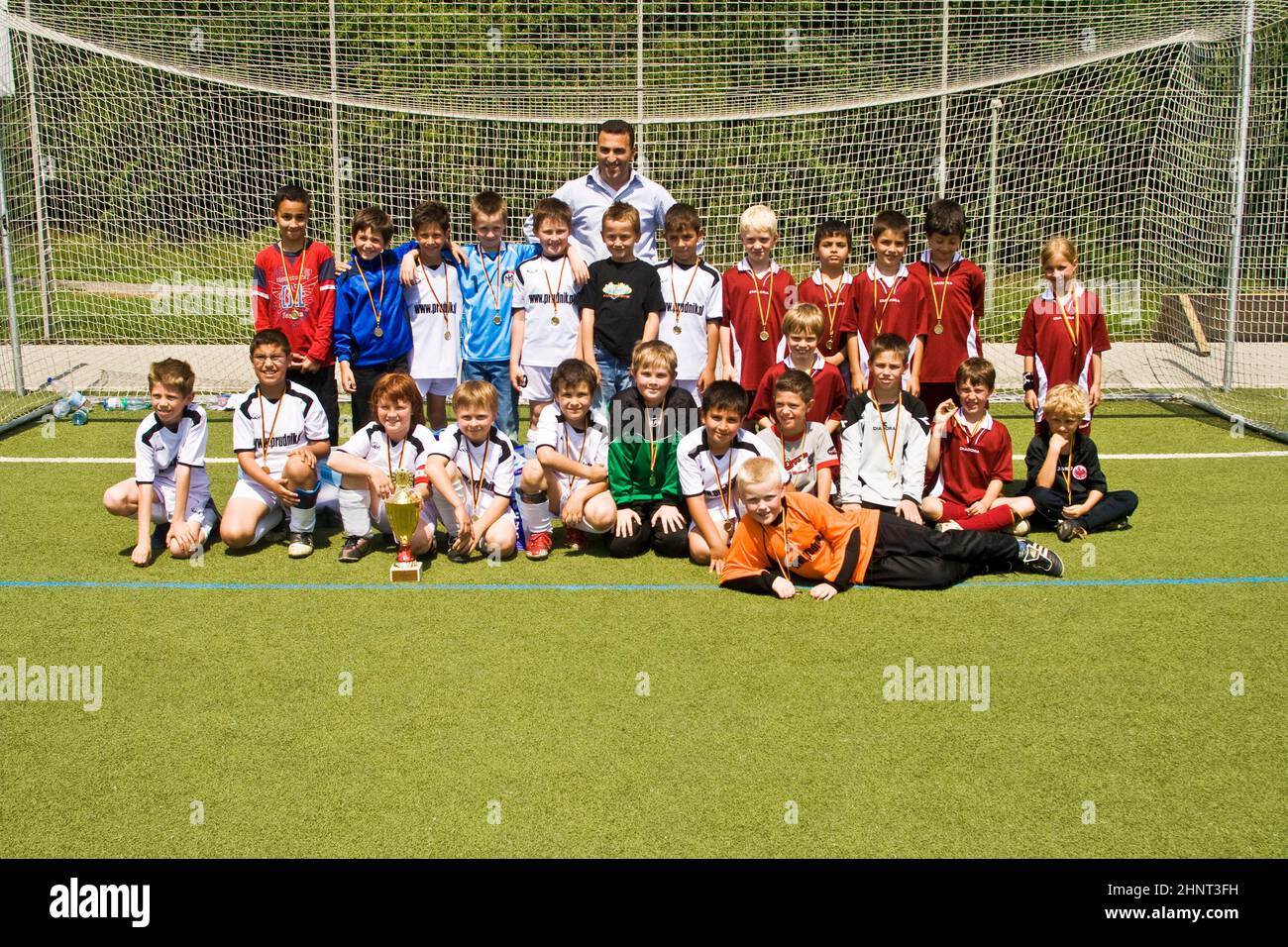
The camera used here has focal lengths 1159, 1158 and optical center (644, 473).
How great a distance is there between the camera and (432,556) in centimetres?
585

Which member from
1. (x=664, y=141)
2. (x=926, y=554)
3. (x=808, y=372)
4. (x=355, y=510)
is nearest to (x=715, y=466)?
(x=808, y=372)

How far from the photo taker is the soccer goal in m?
9.73

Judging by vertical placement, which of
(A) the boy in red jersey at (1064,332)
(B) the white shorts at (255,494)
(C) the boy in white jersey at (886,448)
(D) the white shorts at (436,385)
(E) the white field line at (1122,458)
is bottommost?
(E) the white field line at (1122,458)

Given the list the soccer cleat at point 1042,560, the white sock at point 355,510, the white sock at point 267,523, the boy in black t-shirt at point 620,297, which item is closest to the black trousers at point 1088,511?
the soccer cleat at point 1042,560

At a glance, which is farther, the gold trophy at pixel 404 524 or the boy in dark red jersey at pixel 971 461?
the boy in dark red jersey at pixel 971 461

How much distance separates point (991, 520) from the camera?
5.92m

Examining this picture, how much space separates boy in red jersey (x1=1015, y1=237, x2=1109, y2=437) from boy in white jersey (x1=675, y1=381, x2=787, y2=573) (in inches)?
82.5

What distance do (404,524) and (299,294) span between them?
1865 mm

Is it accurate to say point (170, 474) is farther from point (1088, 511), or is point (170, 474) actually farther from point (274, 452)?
point (1088, 511)

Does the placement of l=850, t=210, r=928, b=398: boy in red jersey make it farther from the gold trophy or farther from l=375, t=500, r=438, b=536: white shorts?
the gold trophy

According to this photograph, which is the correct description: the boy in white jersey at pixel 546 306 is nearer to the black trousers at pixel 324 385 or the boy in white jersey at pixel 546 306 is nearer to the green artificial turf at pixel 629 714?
the black trousers at pixel 324 385

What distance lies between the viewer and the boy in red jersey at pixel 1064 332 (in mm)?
6660

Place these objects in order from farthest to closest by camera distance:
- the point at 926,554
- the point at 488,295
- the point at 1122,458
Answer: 1. the point at 1122,458
2. the point at 488,295
3. the point at 926,554

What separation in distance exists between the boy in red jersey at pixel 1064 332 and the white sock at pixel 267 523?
4241 millimetres
